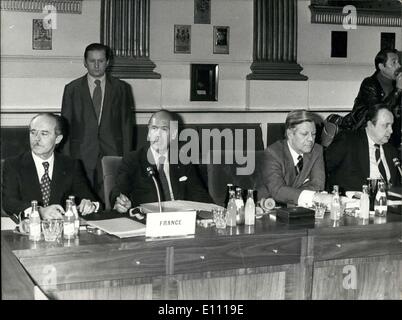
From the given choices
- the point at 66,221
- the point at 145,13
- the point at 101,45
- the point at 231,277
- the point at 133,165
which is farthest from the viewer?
the point at 145,13

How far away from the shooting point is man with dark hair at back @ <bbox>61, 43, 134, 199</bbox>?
5.41 meters

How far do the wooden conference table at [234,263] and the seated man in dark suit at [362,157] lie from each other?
837 millimetres

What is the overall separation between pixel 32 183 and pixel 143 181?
60 cm

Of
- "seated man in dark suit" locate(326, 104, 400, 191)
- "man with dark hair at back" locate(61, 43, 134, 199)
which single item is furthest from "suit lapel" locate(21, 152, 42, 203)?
"man with dark hair at back" locate(61, 43, 134, 199)

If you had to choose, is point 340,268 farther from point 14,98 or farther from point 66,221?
point 14,98

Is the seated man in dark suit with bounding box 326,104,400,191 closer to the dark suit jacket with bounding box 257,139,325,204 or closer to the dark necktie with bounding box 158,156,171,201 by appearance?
the dark suit jacket with bounding box 257,139,325,204

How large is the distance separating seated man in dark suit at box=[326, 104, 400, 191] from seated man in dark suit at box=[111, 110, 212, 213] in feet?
3.08

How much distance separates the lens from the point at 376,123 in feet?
13.6

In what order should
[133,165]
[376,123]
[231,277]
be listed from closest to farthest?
[231,277], [133,165], [376,123]

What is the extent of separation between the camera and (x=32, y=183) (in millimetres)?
3359

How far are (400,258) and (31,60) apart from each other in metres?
4.02

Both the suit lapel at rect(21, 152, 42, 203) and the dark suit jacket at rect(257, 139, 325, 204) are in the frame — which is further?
the dark suit jacket at rect(257, 139, 325, 204)

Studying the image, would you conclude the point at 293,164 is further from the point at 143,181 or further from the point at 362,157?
the point at 143,181

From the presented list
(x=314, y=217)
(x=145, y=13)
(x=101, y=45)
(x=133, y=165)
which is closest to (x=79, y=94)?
(x=101, y=45)
